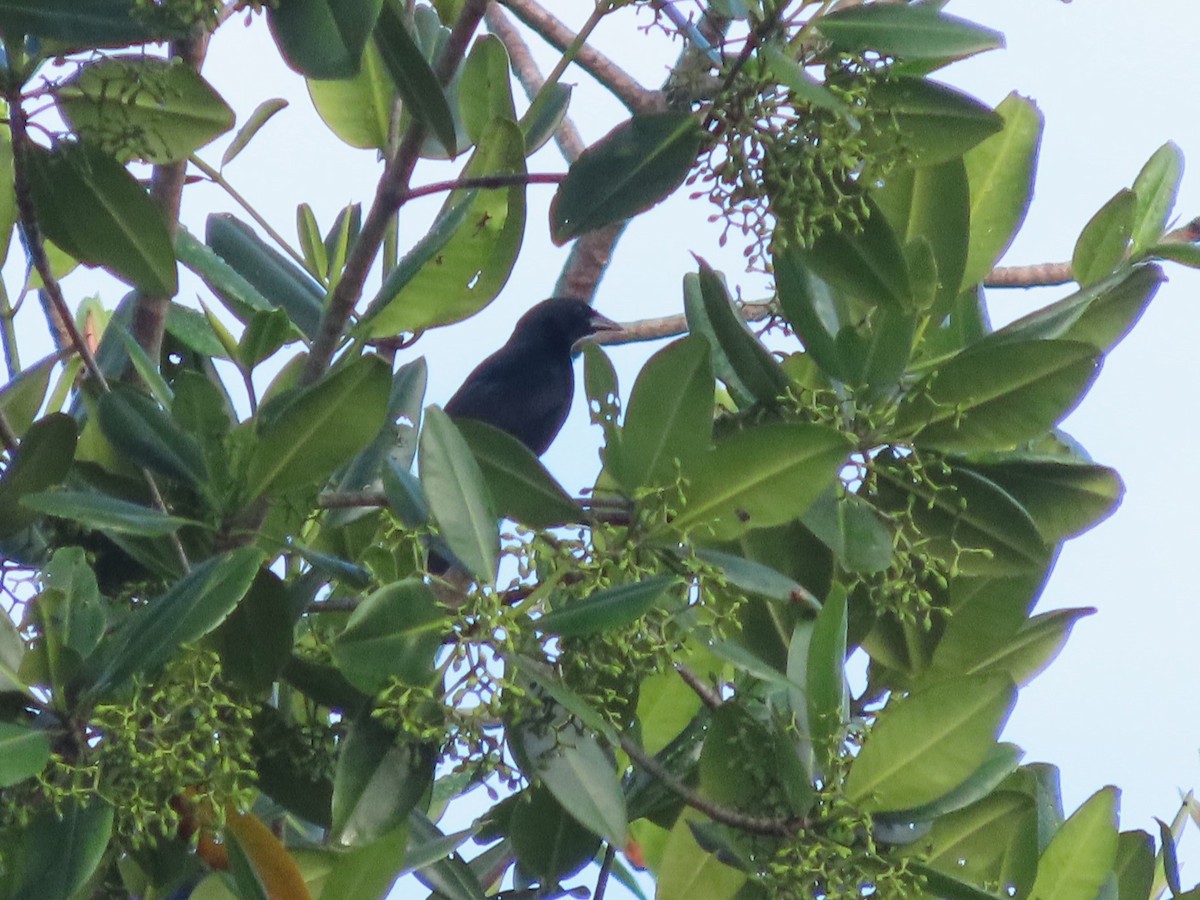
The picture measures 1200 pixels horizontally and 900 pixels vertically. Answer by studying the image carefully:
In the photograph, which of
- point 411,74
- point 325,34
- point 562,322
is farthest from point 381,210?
point 562,322

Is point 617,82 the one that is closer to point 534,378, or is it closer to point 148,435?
point 148,435

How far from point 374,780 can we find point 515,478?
0.94 ft

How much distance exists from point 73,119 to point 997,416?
0.90m

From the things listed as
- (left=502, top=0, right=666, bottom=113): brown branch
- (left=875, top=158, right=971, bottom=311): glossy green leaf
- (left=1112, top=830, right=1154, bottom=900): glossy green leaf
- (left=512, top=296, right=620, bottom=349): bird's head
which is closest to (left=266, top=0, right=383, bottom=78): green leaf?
(left=502, top=0, right=666, bottom=113): brown branch

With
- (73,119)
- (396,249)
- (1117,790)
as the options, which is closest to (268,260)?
(396,249)

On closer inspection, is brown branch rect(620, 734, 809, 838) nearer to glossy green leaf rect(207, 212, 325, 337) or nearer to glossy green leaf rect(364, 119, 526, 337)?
glossy green leaf rect(364, 119, 526, 337)

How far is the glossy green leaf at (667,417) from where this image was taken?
4.19 ft

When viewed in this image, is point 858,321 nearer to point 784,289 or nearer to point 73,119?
point 784,289

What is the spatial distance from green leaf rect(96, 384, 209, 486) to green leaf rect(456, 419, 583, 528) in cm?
23

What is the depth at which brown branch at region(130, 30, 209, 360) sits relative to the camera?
5.16ft

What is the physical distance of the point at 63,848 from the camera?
3.79 feet

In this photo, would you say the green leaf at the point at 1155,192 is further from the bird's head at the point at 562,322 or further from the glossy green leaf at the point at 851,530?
the bird's head at the point at 562,322

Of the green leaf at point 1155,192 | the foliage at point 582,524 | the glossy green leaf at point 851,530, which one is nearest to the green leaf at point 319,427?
the foliage at point 582,524

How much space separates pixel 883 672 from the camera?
1656 millimetres
